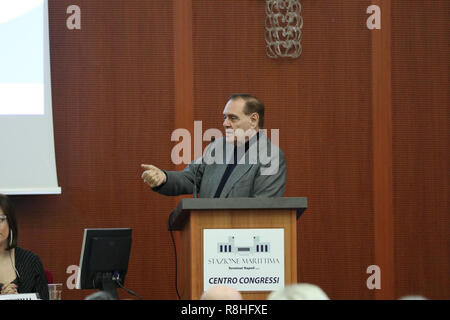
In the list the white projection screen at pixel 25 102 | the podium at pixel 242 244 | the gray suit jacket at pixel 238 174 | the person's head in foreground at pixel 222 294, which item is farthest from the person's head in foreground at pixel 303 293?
the white projection screen at pixel 25 102

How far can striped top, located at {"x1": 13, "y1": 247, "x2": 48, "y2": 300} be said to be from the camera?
A: 3676 millimetres

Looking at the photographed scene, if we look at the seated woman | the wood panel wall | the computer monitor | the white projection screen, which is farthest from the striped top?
the wood panel wall

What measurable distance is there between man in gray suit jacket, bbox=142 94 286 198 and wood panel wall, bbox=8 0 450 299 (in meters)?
1.35

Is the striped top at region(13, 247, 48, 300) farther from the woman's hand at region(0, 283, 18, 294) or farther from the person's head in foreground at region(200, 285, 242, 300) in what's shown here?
the person's head in foreground at region(200, 285, 242, 300)

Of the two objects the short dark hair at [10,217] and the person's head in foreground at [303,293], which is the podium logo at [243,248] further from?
the person's head in foreground at [303,293]

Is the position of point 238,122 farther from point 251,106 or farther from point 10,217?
point 10,217

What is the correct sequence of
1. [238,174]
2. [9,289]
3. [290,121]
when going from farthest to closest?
1. [290,121]
2. [238,174]
3. [9,289]

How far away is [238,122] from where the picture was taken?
12.7 feet

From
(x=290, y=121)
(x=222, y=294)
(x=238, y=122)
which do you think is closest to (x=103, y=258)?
(x=238, y=122)

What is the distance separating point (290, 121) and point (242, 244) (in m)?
2.44

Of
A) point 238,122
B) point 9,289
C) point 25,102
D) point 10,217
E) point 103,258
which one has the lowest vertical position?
point 9,289

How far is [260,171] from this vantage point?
3.66 m
